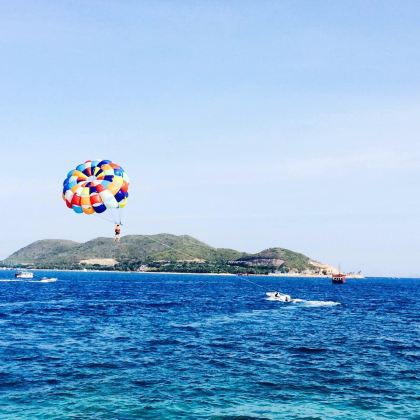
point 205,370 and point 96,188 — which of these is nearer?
point 205,370

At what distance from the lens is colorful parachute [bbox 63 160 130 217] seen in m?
38.6

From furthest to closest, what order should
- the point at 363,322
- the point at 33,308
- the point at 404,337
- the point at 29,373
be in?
1. the point at 33,308
2. the point at 363,322
3. the point at 404,337
4. the point at 29,373

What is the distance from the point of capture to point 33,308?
271ft

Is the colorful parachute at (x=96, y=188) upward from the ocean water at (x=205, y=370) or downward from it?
upward

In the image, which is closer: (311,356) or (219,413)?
(219,413)

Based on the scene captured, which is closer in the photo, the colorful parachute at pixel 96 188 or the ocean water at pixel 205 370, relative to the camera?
the ocean water at pixel 205 370

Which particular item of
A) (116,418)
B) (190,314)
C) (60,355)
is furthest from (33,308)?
(116,418)

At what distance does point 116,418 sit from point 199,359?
15452mm

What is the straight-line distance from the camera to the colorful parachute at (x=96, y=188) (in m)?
38.6

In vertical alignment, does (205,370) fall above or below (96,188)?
below

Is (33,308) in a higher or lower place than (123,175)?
lower

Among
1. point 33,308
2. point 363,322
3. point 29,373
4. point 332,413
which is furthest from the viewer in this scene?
point 33,308

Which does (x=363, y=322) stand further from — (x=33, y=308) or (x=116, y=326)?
(x=33, y=308)

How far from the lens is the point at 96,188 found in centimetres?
3888
